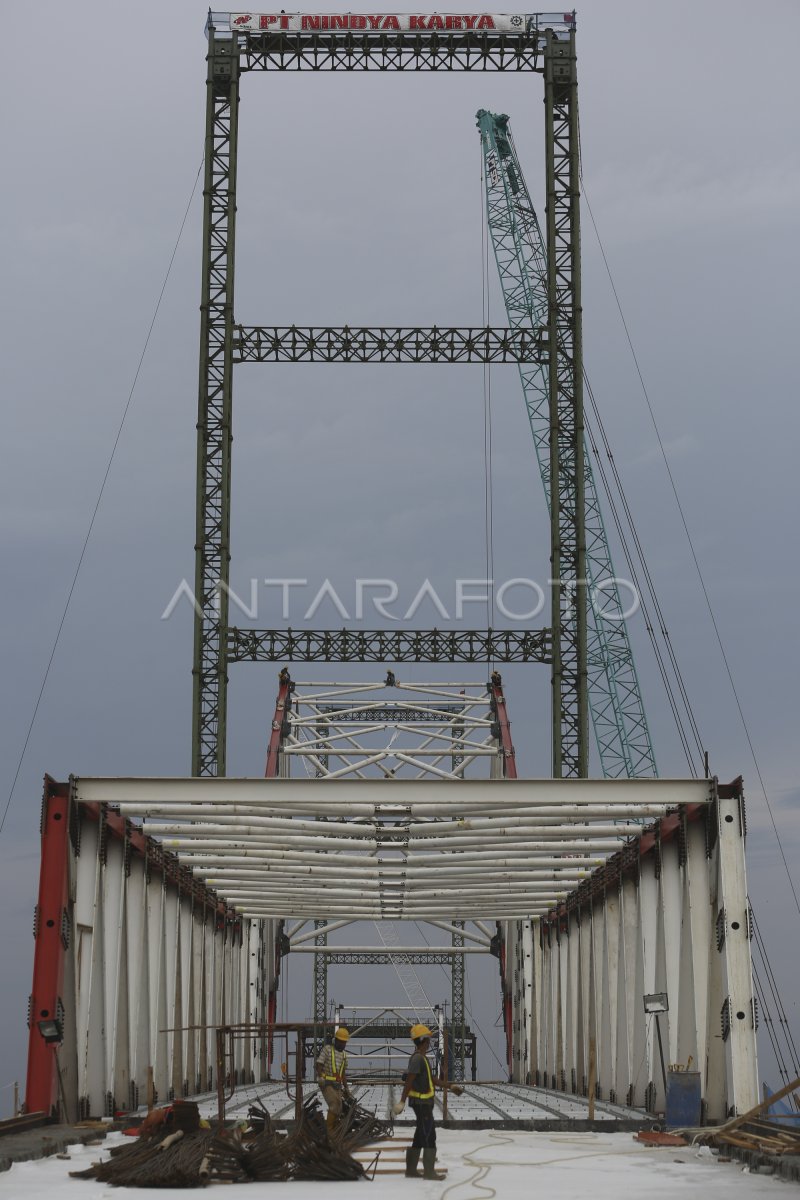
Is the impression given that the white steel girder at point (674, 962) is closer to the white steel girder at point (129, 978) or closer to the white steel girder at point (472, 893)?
the white steel girder at point (472, 893)

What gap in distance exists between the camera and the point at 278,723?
175 feet

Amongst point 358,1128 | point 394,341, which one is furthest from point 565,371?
point 358,1128

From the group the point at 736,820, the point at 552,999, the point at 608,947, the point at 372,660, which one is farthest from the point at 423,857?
the point at 372,660

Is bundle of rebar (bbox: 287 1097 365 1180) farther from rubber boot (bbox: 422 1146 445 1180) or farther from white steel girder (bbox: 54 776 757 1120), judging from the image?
white steel girder (bbox: 54 776 757 1120)

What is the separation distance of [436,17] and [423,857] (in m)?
28.4

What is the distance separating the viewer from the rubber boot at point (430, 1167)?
1555 centimetres

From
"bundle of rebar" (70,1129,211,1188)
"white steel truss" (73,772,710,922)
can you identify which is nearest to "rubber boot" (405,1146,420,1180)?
"bundle of rebar" (70,1129,211,1188)

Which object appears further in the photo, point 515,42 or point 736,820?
point 515,42

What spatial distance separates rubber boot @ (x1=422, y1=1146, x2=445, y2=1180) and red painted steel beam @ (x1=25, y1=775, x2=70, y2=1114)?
665 cm

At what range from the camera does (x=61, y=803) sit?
71.9ft

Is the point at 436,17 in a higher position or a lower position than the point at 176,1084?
higher

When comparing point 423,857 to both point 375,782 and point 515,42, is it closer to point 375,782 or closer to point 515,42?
point 375,782

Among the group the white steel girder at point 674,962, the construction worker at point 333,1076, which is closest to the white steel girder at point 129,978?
the construction worker at point 333,1076

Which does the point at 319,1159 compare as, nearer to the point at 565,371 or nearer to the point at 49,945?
the point at 49,945
